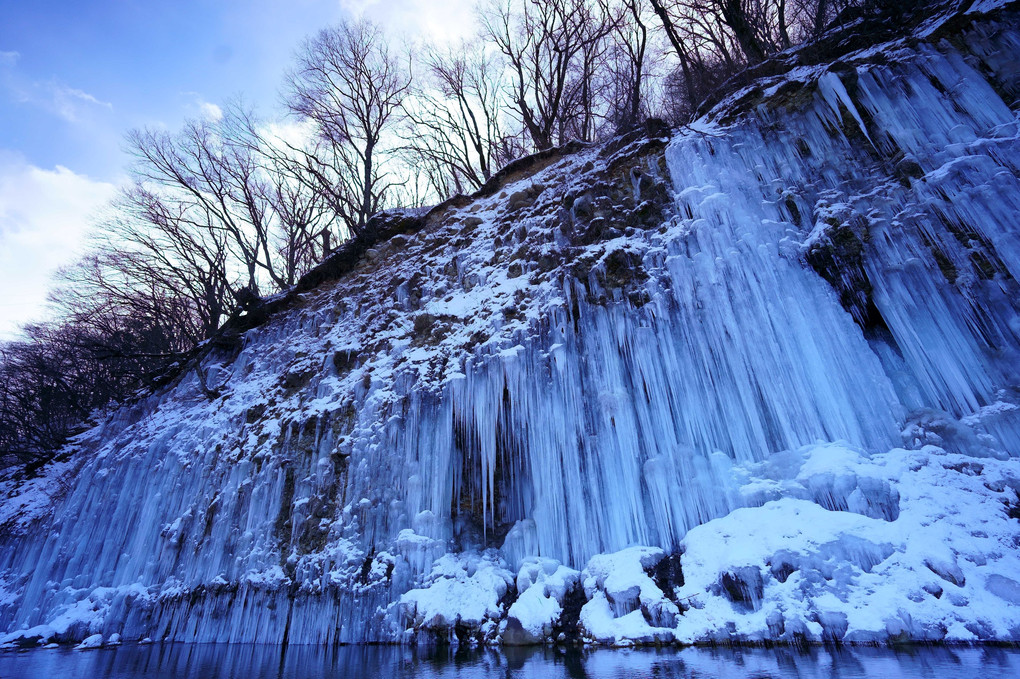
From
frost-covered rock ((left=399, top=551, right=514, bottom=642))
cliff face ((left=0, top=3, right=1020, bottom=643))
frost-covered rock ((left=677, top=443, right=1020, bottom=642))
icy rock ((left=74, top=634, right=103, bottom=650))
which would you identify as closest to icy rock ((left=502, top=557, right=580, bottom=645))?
cliff face ((left=0, top=3, right=1020, bottom=643))

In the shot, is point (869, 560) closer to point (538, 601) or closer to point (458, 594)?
point (538, 601)

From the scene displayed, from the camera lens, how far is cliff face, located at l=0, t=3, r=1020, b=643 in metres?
4.49

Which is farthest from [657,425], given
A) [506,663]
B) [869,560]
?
[506,663]

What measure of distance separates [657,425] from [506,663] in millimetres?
2964

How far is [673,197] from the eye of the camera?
748 centimetres

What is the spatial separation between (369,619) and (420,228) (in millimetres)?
7208

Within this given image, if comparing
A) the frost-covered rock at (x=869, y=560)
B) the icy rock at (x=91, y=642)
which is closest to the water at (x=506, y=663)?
the frost-covered rock at (x=869, y=560)

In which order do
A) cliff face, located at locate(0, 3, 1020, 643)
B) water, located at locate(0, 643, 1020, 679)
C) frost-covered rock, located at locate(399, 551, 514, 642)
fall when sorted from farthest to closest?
1. frost-covered rock, located at locate(399, 551, 514, 642)
2. cliff face, located at locate(0, 3, 1020, 643)
3. water, located at locate(0, 643, 1020, 679)

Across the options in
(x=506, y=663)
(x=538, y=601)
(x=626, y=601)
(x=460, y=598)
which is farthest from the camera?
(x=460, y=598)

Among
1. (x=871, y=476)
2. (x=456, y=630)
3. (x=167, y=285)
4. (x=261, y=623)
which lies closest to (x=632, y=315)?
(x=871, y=476)

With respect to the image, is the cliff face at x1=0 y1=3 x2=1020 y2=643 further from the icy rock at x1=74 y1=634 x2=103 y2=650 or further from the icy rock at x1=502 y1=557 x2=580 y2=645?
the icy rock at x1=74 y1=634 x2=103 y2=650

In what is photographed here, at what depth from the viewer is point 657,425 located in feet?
19.4

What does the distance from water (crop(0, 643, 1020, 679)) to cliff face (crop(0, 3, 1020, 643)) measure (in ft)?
1.10

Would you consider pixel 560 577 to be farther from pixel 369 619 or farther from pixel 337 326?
pixel 337 326
